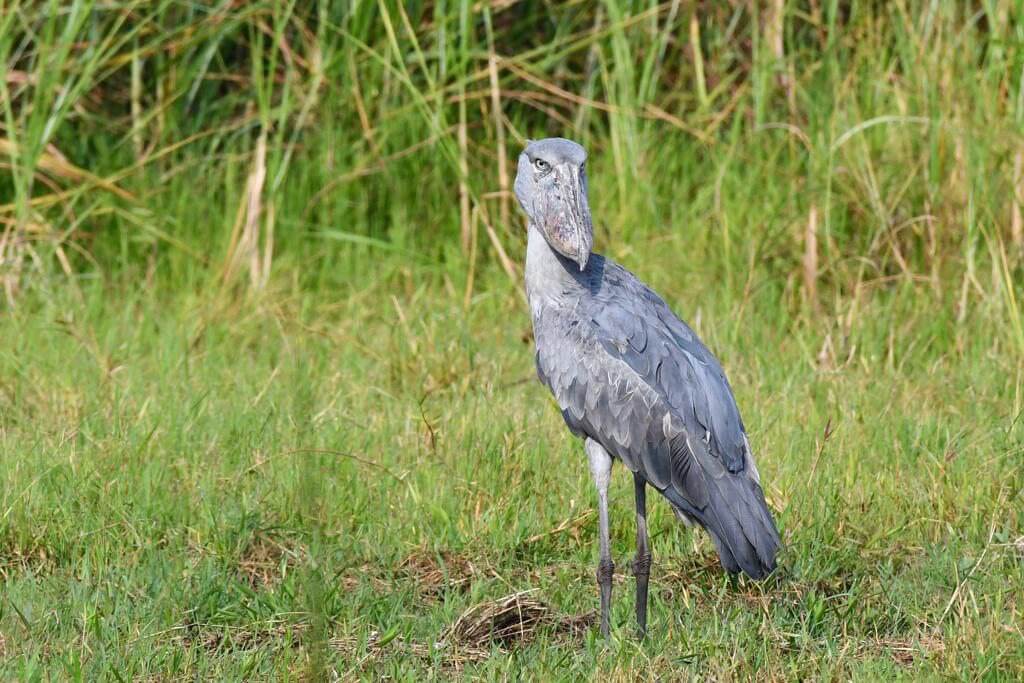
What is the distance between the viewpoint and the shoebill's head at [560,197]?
13.1 ft

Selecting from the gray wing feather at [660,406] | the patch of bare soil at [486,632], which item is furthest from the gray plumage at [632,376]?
the patch of bare soil at [486,632]

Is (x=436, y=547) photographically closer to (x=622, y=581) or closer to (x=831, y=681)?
(x=622, y=581)

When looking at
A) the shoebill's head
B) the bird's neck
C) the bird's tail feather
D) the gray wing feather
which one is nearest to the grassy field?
the bird's tail feather

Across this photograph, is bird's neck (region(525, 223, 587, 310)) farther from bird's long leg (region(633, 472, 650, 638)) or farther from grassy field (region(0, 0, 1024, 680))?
grassy field (region(0, 0, 1024, 680))

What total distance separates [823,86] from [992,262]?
1427mm

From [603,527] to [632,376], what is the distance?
0.40 meters

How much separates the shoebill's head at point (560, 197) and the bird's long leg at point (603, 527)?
19.8 inches

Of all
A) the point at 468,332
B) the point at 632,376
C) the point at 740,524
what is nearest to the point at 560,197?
the point at 632,376

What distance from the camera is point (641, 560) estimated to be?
12.8 feet

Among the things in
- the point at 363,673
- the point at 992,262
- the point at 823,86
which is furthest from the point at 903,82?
the point at 363,673

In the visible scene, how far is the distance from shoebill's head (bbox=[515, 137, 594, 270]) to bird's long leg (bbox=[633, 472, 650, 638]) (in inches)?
25.1

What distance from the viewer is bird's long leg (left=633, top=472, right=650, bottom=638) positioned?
380cm

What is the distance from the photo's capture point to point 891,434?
4.82 meters

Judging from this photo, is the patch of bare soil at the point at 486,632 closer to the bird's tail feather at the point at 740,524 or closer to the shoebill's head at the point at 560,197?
the bird's tail feather at the point at 740,524
